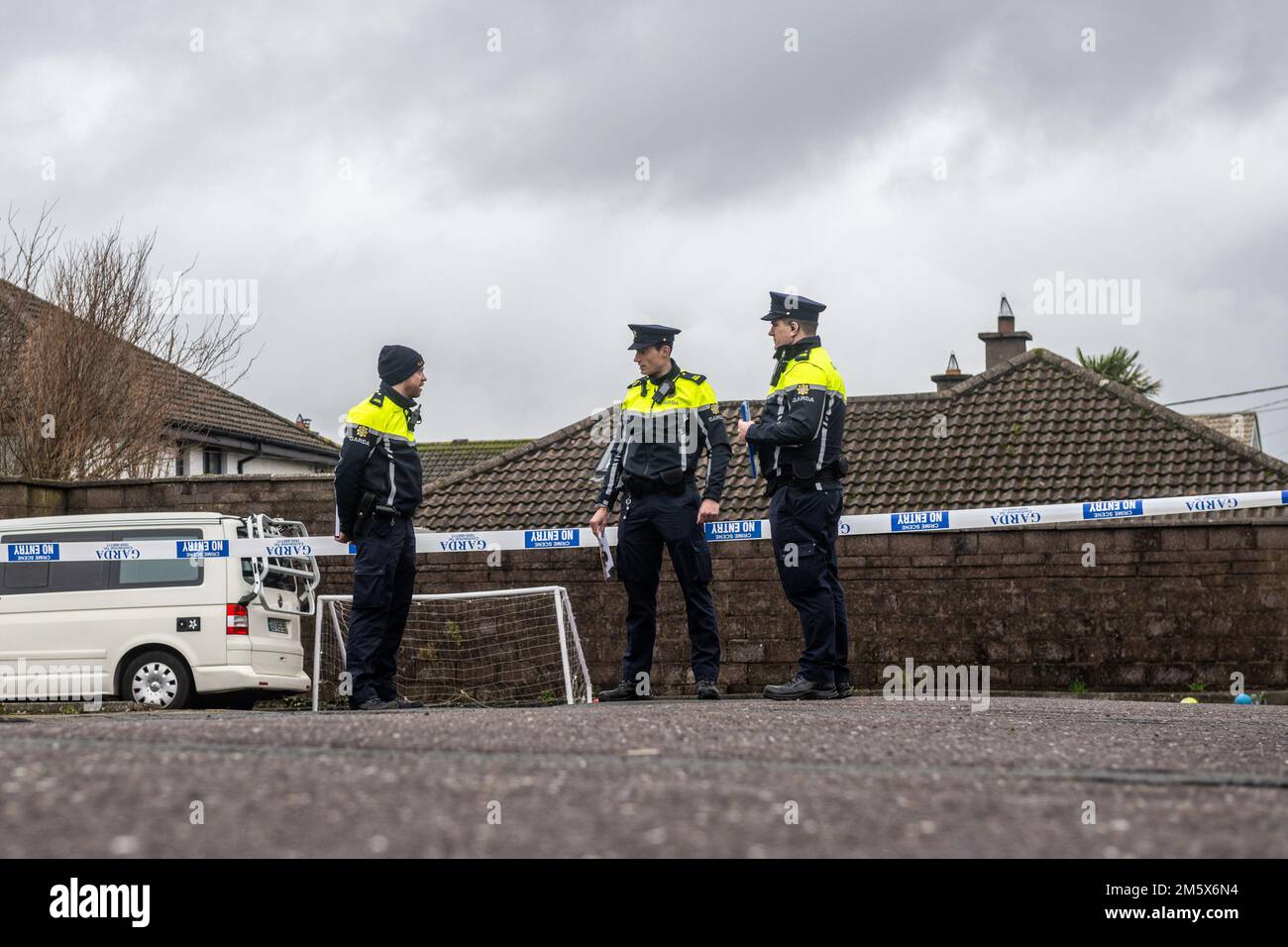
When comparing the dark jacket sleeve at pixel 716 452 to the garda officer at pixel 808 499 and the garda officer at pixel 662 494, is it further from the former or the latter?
the garda officer at pixel 808 499

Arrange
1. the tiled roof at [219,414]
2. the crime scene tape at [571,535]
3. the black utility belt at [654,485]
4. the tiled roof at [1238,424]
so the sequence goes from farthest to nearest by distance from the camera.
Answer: the tiled roof at [1238,424] → the tiled roof at [219,414] → the crime scene tape at [571,535] → the black utility belt at [654,485]

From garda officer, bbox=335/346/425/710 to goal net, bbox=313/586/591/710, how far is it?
15.0 feet

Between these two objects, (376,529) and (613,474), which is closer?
(376,529)

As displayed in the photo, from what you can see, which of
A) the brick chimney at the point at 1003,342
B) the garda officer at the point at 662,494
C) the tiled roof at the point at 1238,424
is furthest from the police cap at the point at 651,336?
the tiled roof at the point at 1238,424

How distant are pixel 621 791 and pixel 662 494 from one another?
4.94 m

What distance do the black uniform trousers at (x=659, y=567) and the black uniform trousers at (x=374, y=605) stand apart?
4.17 feet

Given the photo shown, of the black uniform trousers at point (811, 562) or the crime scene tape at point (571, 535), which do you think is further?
the crime scene tape at point (571, 535)

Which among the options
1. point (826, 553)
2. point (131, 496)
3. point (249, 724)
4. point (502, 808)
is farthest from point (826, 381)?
point (131, 496)

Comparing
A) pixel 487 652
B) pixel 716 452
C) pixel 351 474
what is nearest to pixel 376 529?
pixel 351 474

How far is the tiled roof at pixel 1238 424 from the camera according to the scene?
5503 centimetres

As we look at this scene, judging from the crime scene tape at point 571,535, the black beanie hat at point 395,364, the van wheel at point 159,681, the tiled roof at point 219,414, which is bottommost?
the van wheel at point 159,681

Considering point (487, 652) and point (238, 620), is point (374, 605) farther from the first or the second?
point (487, 652)

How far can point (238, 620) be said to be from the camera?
1166cm
